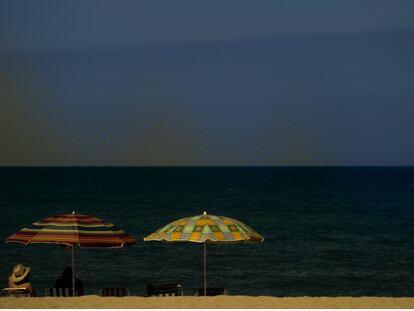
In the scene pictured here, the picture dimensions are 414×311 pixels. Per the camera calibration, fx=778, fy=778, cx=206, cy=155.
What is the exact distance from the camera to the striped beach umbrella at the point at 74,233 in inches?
556

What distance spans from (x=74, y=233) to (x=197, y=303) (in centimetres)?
268

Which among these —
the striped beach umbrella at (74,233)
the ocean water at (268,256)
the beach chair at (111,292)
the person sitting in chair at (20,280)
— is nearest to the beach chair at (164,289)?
the beach chair at (111,292)

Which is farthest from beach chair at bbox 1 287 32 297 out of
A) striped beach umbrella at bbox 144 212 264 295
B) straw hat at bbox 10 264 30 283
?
striped beach umbrella at bbox 144 212 264 295

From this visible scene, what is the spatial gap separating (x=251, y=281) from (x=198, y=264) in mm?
5208

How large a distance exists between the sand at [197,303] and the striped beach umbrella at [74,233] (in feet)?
3.38

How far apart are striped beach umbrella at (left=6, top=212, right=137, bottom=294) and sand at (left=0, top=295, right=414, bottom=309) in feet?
3.38

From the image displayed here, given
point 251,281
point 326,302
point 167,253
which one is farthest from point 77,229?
point 167,253

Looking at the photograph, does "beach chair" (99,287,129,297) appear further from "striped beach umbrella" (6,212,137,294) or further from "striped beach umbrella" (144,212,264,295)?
"striped beach umbrella" (144,212,264,295)

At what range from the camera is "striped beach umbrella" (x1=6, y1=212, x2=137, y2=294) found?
556 inches

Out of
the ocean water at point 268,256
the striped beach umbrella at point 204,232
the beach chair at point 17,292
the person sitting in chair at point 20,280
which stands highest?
the ocean water at point 268,256

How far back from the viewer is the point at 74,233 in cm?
1419

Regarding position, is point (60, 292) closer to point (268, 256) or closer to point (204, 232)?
point (204, 232)

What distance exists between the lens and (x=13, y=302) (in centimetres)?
1345

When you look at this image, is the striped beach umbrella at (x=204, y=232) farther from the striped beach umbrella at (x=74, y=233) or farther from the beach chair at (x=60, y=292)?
the beach chair at (x=60, y=292)
